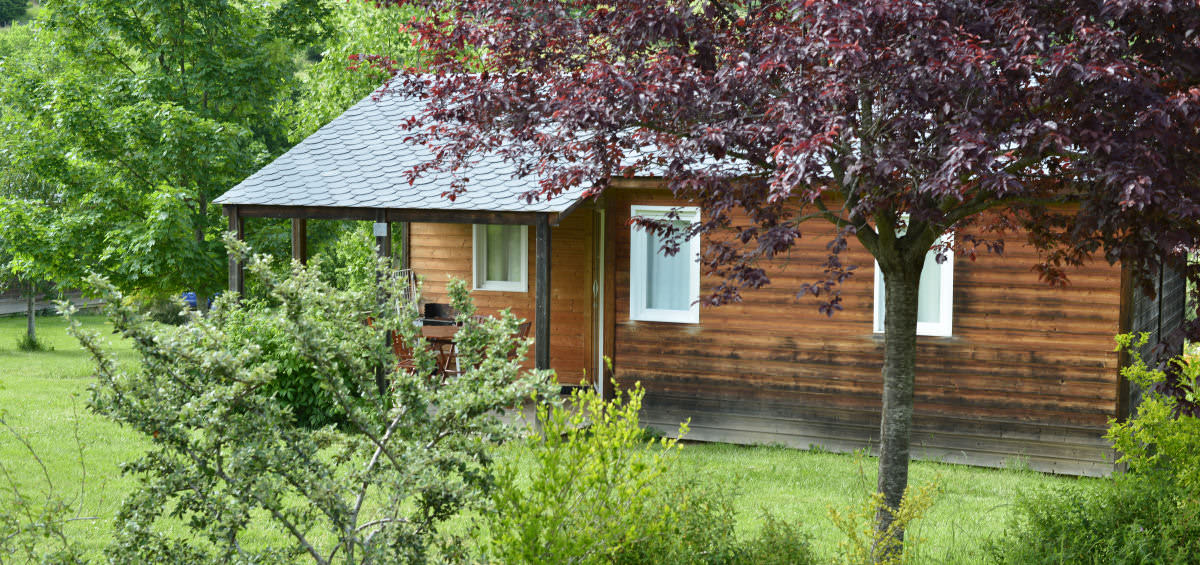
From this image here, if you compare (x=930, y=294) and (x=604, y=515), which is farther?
(x=930, y=294)

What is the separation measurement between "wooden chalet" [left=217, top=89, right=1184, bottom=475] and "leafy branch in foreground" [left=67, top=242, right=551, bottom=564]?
5.73 meters

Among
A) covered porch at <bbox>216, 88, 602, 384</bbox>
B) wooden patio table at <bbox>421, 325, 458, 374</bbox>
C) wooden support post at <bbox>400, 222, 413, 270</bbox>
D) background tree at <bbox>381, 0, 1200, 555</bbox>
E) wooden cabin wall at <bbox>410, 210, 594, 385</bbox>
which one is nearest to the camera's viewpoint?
background tree at <bbox>381, 0, 1200, 555</bbox>

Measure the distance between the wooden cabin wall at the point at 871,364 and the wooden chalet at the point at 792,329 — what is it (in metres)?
0.02

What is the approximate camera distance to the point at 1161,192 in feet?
13.5

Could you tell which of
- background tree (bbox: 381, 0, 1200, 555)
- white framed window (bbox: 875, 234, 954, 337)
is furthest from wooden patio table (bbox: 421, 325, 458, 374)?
background tree (bbox: 381, 0, 1200, 555)

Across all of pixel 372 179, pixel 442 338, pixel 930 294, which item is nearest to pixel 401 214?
pixel 372 179

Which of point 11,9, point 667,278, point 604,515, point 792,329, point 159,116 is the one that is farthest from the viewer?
point 11,9

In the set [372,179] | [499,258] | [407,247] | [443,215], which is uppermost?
[372,179]

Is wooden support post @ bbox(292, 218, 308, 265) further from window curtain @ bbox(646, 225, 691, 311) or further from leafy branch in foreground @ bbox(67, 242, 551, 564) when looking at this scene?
leafy branch in foreground @ bbox(67, 242, 551, 564)

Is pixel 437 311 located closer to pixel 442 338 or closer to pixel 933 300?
pixel 442 338

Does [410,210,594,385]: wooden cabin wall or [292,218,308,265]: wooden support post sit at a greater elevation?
[292,218,308,265]: wooden support post

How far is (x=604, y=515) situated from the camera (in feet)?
15.8

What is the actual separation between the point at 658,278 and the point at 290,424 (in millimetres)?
7791

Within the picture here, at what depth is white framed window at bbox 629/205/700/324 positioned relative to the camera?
1166cm
